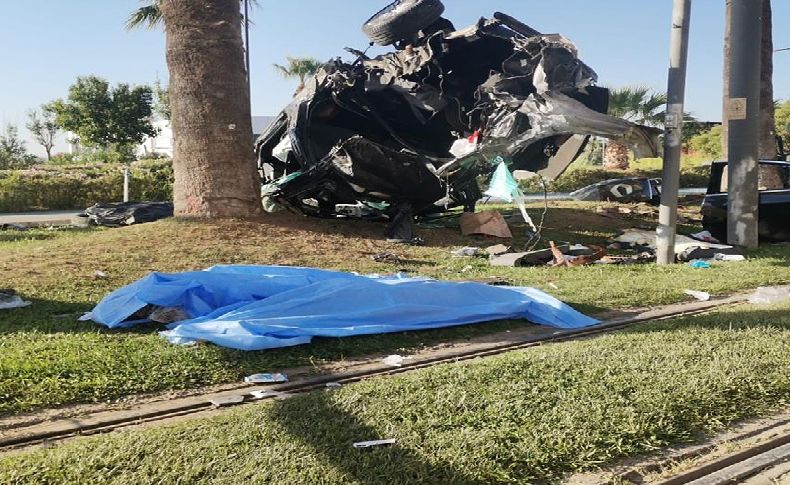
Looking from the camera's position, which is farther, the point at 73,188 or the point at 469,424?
the point at 73,188

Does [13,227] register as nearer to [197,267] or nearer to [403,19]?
[197,267]

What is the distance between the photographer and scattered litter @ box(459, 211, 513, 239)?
478 inches

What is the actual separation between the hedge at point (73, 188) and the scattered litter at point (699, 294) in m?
18.2

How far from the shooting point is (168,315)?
224 inches

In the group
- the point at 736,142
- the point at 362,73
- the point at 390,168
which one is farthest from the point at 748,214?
the point at 362,73

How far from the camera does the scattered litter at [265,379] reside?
453 cm

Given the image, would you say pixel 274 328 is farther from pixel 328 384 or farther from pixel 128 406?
pixel 128 406

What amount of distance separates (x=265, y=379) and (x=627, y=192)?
642 inches

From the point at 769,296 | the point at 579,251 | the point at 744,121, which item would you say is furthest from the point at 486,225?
the point at 769,296

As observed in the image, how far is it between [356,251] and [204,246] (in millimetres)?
2224

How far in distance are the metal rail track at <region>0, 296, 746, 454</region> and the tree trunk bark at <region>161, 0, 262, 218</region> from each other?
6009mm

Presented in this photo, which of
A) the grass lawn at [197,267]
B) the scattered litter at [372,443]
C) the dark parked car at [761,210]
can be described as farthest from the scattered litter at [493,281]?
the dark parked car at [761,210]

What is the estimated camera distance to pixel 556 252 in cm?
1008

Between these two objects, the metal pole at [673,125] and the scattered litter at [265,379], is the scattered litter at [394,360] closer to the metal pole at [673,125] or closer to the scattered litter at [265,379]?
the scattered litter at [265,379]
